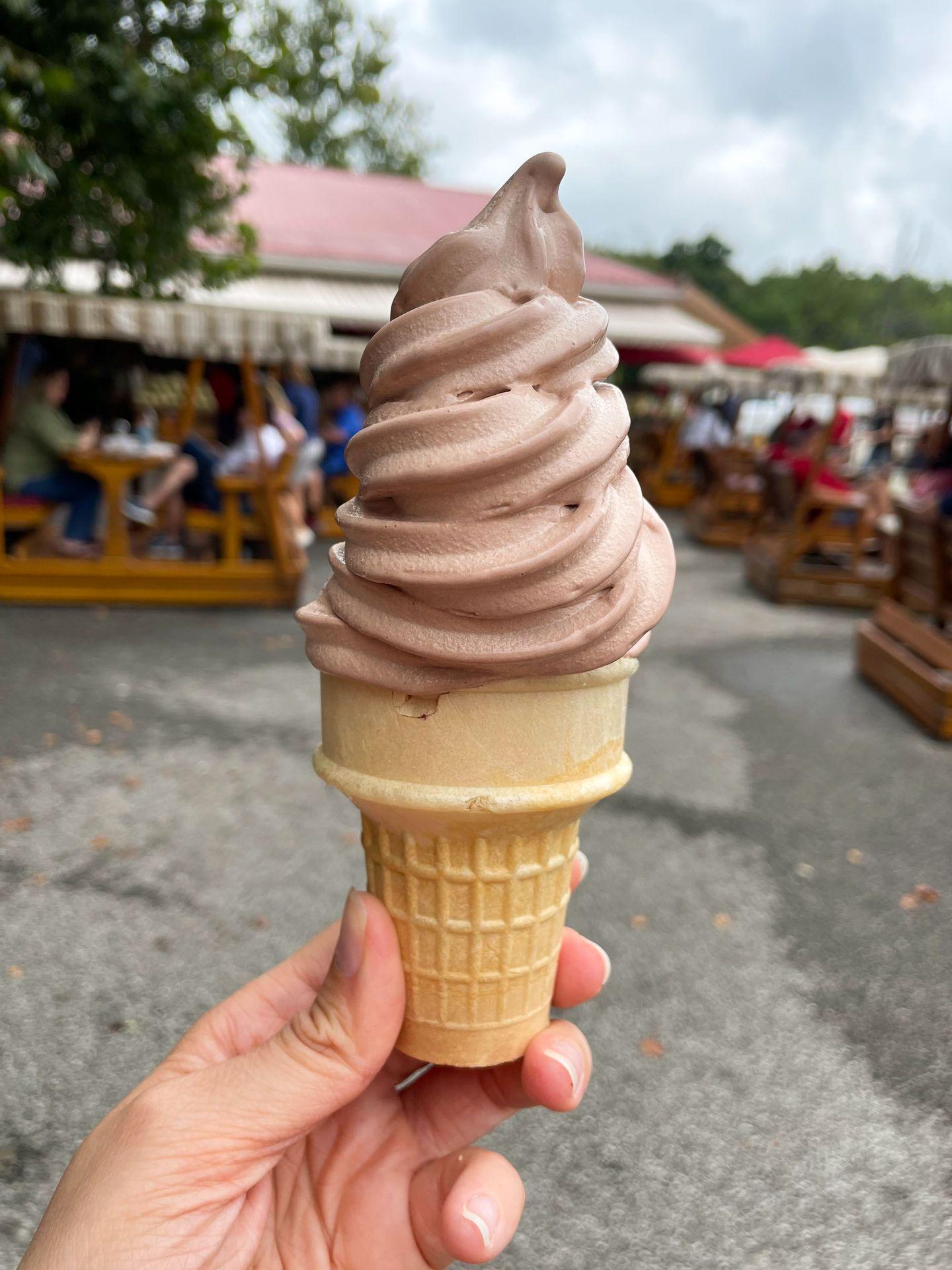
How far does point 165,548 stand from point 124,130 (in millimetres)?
3773

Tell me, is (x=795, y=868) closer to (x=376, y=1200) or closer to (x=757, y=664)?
(x=376, y=1200)

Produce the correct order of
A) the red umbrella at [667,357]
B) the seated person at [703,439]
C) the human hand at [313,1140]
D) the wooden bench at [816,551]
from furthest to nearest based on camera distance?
1. the red umbrella at [667,357]
2. the seated person at [703,439]
3. the wooden bench at [816,551]
4. the human hand at [313,1140]

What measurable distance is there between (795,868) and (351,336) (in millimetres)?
16205

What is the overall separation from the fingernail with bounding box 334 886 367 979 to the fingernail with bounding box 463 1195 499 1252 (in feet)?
1.50

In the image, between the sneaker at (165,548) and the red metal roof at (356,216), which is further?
the red metal roof at (356,216)

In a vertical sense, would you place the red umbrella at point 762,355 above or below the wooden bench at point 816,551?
above

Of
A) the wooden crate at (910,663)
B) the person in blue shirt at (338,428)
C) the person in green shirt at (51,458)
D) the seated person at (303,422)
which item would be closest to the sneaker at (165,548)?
the person in green shirt at (51,458)

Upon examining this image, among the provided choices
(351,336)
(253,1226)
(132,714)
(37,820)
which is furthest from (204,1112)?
(351,336)

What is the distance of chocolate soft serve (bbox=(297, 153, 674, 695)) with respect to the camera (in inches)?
59.1

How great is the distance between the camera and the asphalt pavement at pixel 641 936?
247 centimetres

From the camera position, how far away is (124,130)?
682cm

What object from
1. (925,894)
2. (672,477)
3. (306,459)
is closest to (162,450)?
(306,459)

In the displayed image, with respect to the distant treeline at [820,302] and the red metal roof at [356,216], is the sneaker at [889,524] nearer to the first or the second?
the red metal roof at [356,216]

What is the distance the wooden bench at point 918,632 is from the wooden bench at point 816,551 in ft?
7.58
